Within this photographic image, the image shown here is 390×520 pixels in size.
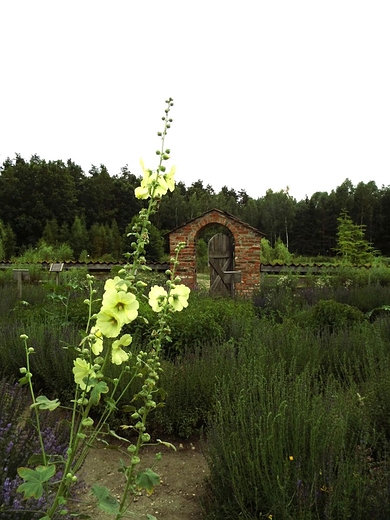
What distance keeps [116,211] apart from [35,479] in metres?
42.4

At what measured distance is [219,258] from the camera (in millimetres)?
11289

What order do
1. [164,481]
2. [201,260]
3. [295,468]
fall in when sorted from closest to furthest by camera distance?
[295,468] < [164,481] < [201,260]

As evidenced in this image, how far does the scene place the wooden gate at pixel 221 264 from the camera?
10.9 meters

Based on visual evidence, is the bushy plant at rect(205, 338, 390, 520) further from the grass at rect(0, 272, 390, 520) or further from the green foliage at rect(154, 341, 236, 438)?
the green foliage at rect(154, 341, 236, 438)

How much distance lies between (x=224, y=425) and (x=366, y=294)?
6.95 metres

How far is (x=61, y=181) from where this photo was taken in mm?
38844

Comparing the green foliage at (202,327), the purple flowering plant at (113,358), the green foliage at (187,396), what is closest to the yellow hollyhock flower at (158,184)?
the purple flowering plant at (113,358)

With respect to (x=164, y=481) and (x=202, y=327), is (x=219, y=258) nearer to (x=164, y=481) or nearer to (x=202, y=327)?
(x=202, y=327)

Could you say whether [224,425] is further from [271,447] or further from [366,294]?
[366,294]

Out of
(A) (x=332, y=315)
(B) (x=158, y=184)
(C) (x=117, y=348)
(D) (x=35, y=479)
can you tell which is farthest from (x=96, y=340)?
(A) (x=332, y=315)

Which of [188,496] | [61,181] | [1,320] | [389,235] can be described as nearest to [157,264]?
[1,320]

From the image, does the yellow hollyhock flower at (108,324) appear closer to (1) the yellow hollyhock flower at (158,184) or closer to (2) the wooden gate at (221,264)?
(1) the yellow hollyhock flower at (158,184)

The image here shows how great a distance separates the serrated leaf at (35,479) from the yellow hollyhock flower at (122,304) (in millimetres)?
431

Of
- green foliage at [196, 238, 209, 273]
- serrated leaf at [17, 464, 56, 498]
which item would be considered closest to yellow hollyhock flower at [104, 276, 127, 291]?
serrated leaf at [17, 464, 56, 498]
